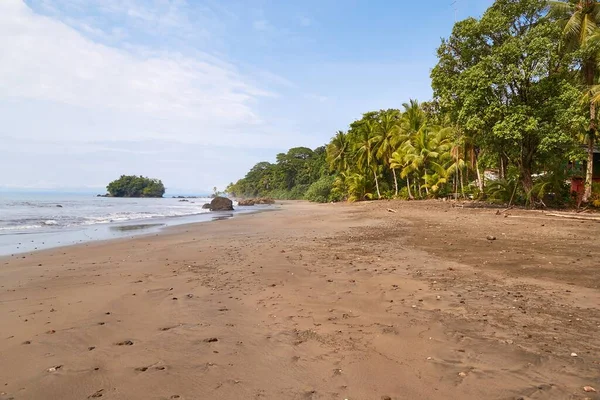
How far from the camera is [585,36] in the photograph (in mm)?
19156

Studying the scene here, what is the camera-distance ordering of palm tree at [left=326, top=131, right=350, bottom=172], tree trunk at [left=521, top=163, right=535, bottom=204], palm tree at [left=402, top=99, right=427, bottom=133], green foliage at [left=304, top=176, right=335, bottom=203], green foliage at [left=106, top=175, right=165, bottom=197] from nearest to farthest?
1. tree trunk at [left=521, top=163, right=535, bottom=204]
2. palm tree at [left=402, top=99, right=427, bottom=133]
3. palm tree at [left=326, top=131, right=350, bottom=172]
4. green foliage at [left=304, top=176, right=335, bottom=203]
5. green foliage at [left=106, top=175, right=165, bottom=197]

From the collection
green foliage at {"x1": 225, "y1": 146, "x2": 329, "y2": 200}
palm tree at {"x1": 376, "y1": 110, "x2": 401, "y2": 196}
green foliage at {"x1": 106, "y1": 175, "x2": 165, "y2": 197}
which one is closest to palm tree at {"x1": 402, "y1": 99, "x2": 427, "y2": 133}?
palm tree at {"x1": 376, "y1": 110, "x2": 401, "y2": 196}

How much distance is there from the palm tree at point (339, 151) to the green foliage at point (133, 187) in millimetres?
87208

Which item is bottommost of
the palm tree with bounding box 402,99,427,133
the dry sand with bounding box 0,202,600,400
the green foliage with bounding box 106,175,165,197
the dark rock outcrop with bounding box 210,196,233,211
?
the dry sand with bounding box 0,202,600,400

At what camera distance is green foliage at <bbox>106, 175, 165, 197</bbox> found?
11712cm

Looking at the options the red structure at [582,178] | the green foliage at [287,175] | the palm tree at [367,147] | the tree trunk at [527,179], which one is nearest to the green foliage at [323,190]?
the green foliage at [287,175]

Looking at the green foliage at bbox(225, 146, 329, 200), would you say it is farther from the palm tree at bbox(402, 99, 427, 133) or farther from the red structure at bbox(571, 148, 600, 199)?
the red structure at bbox(571, 148, 600, 199)

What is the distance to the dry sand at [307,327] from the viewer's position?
3102 millimetres

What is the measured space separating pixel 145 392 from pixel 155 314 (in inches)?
81.8

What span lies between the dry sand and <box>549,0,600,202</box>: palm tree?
13.5 m

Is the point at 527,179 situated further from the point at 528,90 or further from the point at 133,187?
the point at 133,187

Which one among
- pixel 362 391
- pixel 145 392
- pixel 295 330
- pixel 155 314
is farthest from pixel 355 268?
pixel 145 392

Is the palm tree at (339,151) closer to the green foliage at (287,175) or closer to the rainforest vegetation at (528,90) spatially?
the green foliage at (287,175)

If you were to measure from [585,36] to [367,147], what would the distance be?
968 inches
